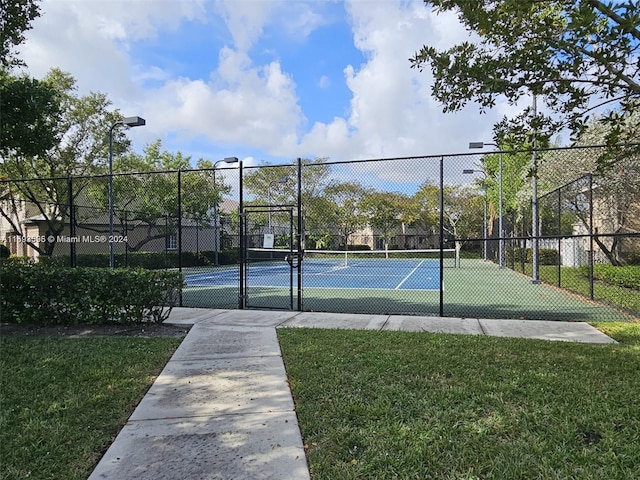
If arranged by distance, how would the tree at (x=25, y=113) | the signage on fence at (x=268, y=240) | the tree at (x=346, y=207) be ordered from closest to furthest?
1. the tree at (x=25, y=113)
2. the signage on fence at (x=268, y=240)
3. the tree at (x=346, y=207)

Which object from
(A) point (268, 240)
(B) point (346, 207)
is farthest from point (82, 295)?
(B) point (346, 207)

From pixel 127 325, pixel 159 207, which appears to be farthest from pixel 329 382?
pixel 159 207

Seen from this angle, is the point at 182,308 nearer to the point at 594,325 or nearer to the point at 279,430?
the point at 279,430

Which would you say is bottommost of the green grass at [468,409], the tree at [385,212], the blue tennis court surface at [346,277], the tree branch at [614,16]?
the blue tennis court surface at [346,277]

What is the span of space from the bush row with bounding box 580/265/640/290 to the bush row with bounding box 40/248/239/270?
42.4 ft

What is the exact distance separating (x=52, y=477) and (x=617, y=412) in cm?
415

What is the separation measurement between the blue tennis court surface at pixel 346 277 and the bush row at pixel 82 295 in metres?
5.02

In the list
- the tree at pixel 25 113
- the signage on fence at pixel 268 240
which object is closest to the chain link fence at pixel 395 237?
the signage on fence at pixel 268 240

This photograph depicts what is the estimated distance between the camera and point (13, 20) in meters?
6.91

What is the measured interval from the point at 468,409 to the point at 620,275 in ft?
37.9

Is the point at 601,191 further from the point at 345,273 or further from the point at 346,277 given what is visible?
the point at 345,273

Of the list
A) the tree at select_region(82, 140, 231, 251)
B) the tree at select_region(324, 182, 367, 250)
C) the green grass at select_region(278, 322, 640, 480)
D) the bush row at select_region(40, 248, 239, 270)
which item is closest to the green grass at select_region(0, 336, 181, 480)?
the green grass at select_region(278, 322, 640, 480)

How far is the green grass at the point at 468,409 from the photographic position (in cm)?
285

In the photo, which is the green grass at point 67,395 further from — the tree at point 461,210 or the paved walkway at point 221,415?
the tree at point 461,210
